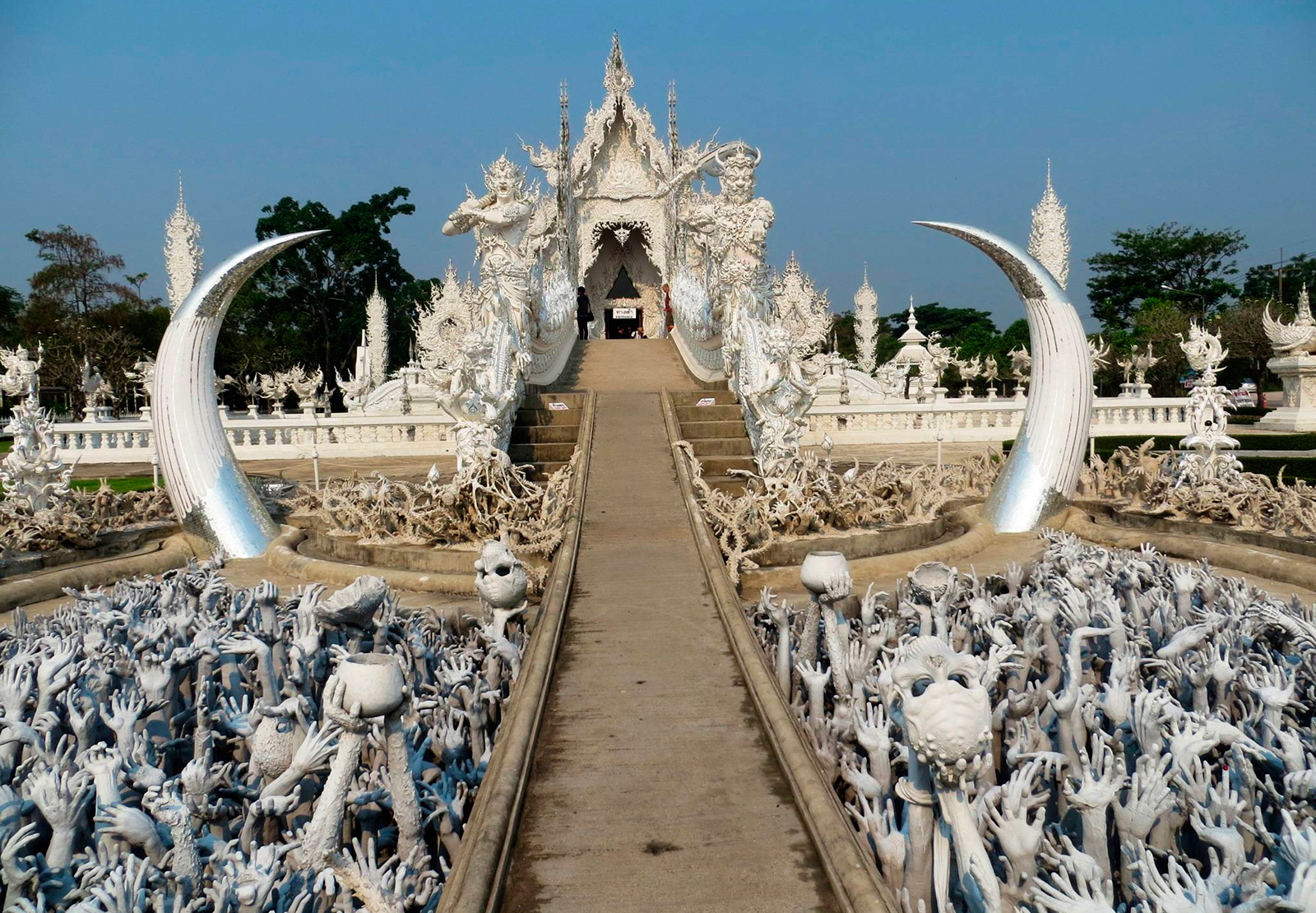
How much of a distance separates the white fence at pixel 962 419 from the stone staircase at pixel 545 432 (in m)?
6.88

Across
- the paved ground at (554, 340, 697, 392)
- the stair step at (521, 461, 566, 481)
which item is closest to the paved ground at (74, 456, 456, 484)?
the paved ground at (554, 340, 697, 392)

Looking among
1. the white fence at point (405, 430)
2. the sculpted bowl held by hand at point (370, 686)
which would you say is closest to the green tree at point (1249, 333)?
the white fence at point (405, 430)

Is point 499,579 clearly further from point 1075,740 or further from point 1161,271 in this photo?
point 1161,271

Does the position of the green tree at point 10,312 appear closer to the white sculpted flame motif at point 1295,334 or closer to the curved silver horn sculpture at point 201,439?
the curved silver horn sculpture at point 201,439

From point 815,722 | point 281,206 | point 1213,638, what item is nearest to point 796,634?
point 815,722

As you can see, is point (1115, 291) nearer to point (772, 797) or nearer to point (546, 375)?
point (546, 375)

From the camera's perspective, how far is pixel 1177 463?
8266mm

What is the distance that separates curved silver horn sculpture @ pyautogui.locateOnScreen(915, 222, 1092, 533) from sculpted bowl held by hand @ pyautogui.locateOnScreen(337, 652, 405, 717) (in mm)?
6013

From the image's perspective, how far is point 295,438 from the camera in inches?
639

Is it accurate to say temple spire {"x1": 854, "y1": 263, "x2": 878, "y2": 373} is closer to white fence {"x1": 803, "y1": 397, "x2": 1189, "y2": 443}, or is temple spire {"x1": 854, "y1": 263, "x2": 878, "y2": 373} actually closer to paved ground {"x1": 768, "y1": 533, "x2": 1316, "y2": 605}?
white fence {"x1": 803, "y1": 397, "x2": 1189, "y2": 443}

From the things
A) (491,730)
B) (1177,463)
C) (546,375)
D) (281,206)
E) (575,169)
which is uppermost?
(281,206)

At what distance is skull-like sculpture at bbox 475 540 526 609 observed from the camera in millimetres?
4766

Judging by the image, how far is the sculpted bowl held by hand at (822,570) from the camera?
4.29 metres

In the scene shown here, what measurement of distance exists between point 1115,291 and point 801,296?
28.0m
